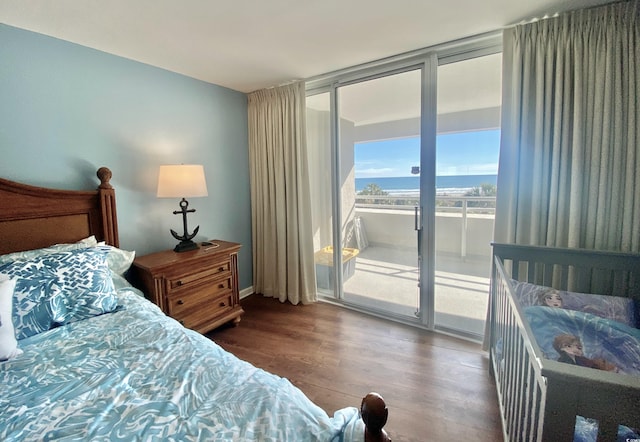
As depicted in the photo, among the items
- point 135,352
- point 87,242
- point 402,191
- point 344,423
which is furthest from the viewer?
point 402,191

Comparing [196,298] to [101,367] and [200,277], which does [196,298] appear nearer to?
[200,277]

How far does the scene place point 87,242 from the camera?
1.91m

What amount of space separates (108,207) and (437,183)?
266cm

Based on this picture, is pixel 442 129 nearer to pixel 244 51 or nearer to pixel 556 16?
pixel 556 16

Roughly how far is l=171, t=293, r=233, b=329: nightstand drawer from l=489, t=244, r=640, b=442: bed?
2170mm

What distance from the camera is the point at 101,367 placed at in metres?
1.09

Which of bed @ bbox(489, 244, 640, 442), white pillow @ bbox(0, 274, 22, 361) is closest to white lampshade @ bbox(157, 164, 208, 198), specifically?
white pillow @ bbox(0, 274, 22, 361)

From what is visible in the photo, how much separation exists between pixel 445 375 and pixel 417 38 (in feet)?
8.09

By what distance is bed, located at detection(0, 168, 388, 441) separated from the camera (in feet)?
2.56

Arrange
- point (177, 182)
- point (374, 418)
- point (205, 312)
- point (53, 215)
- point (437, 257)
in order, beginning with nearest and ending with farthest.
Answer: point (374, 418) < point (53, 215) < point (177, 182) < point (205, 312) < point (437, 257)

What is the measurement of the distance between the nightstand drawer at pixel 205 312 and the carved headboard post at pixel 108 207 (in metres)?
0.76

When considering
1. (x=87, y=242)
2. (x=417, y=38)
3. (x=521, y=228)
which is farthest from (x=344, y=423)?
(x=417, y=38)

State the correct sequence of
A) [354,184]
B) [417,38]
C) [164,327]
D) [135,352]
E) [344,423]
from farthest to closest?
[354,184] → [417,38] → [164,327] → [135,352] → [344,423]

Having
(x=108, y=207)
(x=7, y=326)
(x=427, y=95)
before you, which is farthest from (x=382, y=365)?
(x=108, y=207)
